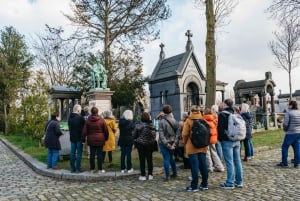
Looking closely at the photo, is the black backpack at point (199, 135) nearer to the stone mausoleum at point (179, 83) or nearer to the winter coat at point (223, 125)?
the winter coat at point (223, 125)

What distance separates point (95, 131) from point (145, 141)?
1.46m

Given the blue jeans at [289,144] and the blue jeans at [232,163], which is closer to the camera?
the blue jeans at [232,163]

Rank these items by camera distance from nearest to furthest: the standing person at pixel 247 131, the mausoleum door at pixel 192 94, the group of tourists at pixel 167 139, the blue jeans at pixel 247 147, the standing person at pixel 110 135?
the group of tourists at pixel 167 139, the standing person at pixel 110 135, the standing person at pixel 247 131, the blue jeans at pixel 247 147, the mausoleum door at pixel 192 94

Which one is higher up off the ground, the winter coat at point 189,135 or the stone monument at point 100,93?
the stone monument at point 100,93

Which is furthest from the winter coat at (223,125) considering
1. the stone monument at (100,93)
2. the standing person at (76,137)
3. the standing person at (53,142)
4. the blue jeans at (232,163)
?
the stone monument at (100,93)

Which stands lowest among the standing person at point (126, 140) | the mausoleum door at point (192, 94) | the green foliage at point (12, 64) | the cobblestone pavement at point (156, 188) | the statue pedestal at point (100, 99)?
the cobblestone pavement at point (156, 188)

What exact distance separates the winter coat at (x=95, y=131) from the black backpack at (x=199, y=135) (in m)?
2.92

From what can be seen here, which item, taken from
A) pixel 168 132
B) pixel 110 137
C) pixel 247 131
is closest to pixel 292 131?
pixel 247 131

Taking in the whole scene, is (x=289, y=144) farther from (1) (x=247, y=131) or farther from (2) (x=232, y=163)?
(2) (x=232, y=163)

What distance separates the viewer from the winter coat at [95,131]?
28.6 ft

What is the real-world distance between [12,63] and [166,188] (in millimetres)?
33743

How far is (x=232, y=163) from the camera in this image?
702 centimetres

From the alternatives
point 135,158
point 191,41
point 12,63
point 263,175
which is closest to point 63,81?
point 12,63

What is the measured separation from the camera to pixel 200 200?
6082 mm
